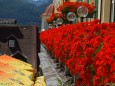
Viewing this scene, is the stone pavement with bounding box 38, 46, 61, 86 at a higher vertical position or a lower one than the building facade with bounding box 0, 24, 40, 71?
higher

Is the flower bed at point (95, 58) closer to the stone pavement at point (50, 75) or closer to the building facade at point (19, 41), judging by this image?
the stone pavement at point (50, 75)

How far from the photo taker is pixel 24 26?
74.6 metres

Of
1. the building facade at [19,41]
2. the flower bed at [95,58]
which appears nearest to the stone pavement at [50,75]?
the flower bed at [95,58]

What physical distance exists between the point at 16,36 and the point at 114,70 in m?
67.8

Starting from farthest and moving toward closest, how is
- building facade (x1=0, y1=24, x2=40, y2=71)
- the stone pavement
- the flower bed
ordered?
building facade (x1=0, y1=24, x2=40, y2=71)
the stone pavement
the flower bed

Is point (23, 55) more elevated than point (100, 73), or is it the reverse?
point (100, 73)

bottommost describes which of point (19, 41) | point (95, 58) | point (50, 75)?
point (19, 41)

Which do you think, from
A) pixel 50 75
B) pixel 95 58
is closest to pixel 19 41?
pixel 50 75

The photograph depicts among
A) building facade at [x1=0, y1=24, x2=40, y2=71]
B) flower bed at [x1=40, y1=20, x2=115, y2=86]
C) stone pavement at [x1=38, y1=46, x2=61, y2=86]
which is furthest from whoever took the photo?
building facade at [x1=0, y1=24, x2=40, y2=71]

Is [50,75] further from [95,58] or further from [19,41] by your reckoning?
[19,41]

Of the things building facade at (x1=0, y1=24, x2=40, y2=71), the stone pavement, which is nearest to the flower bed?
the stone pavement

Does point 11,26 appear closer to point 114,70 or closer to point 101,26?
point 101,26

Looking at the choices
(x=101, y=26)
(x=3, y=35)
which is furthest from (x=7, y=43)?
(x=101, y=26)

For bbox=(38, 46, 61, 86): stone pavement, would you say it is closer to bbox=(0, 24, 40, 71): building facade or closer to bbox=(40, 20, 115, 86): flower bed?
bbox=(40, 20, 115, 86): flower bed
